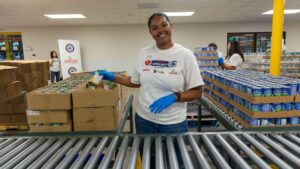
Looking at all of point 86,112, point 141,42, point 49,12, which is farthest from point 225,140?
point 141,42

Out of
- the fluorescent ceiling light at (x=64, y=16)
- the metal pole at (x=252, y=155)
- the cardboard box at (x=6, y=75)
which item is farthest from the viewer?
the fluorescent ceiling light at (x=64, y=16)

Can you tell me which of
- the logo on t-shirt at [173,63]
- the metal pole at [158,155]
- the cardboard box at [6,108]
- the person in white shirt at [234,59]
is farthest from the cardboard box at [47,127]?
the person in white shirt at [234,59]

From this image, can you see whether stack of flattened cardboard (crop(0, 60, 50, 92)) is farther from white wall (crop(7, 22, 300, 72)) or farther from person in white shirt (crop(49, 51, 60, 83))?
white wall (crop(7, 22, 300, 72))

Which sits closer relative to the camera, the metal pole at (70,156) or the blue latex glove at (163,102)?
the metal pole at (70,156)

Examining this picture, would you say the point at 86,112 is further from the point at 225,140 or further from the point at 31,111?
the point at 225,140

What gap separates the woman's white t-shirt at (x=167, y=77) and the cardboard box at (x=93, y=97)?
0.29 metres

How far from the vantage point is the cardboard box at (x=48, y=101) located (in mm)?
1548

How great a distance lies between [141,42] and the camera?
8750mm

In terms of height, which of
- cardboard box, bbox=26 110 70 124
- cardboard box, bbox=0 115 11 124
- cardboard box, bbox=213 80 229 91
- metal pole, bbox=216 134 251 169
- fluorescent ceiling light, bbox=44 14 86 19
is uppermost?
fluorescent ceiling light, bbox=44 14 86 19

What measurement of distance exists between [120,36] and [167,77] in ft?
25.3

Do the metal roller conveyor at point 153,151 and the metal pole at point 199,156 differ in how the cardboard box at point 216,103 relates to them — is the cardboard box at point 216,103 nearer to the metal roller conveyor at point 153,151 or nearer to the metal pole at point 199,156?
the metal roller conveyor at point 153,151

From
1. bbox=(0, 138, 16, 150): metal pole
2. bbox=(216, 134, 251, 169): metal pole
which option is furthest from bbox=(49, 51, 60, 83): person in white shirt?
bbox=(216, 134, 251, 169): metal pole

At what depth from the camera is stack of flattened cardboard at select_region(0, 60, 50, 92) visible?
126 inches

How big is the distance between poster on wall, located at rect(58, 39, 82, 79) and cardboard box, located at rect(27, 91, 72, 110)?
672 centimetres
